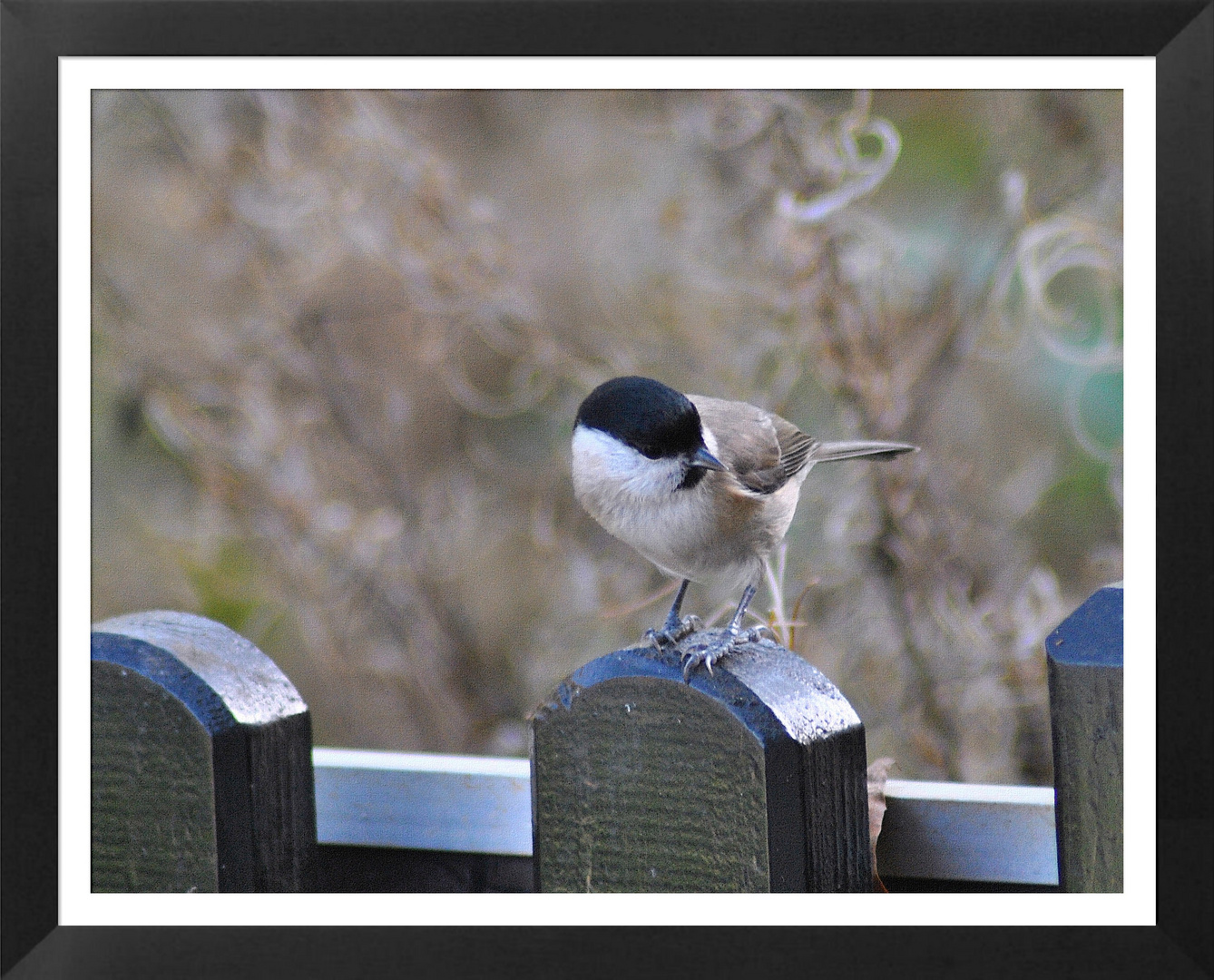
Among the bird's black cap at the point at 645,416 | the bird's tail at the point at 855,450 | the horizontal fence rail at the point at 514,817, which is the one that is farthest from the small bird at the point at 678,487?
the horizontal fence rail at the point at 514,817

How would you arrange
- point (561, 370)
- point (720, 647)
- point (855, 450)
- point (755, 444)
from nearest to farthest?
point (720, 647), point (755, 444), point (855, 450), point (561, 370)

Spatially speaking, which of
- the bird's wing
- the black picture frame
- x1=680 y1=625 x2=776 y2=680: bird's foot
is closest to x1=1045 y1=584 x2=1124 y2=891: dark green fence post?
the black picture frame

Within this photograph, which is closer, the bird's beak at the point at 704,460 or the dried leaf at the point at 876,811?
the dried leaf at the point at 876,811

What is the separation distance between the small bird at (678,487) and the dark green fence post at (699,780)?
32cm

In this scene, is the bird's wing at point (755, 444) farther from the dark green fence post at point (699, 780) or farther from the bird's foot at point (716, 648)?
the dark green fence post at point (699, 780)

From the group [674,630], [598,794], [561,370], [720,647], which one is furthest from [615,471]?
[561,370]

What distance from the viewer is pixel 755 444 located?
Answer: 80.2 inches

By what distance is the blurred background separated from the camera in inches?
91.4

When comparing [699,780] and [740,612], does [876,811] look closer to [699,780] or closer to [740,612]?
[699,780]

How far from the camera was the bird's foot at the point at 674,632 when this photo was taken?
1485 mm

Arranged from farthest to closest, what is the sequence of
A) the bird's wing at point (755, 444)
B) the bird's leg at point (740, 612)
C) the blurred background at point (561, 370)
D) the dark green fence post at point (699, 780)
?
the blurred background at point (561, 370)
the bird's wing at point (755, 444)
the bird's leg at point (740, 612)
the dark green fence post at point (699, 780)

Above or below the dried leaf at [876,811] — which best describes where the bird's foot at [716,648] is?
above

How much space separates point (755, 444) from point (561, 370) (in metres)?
0.76
